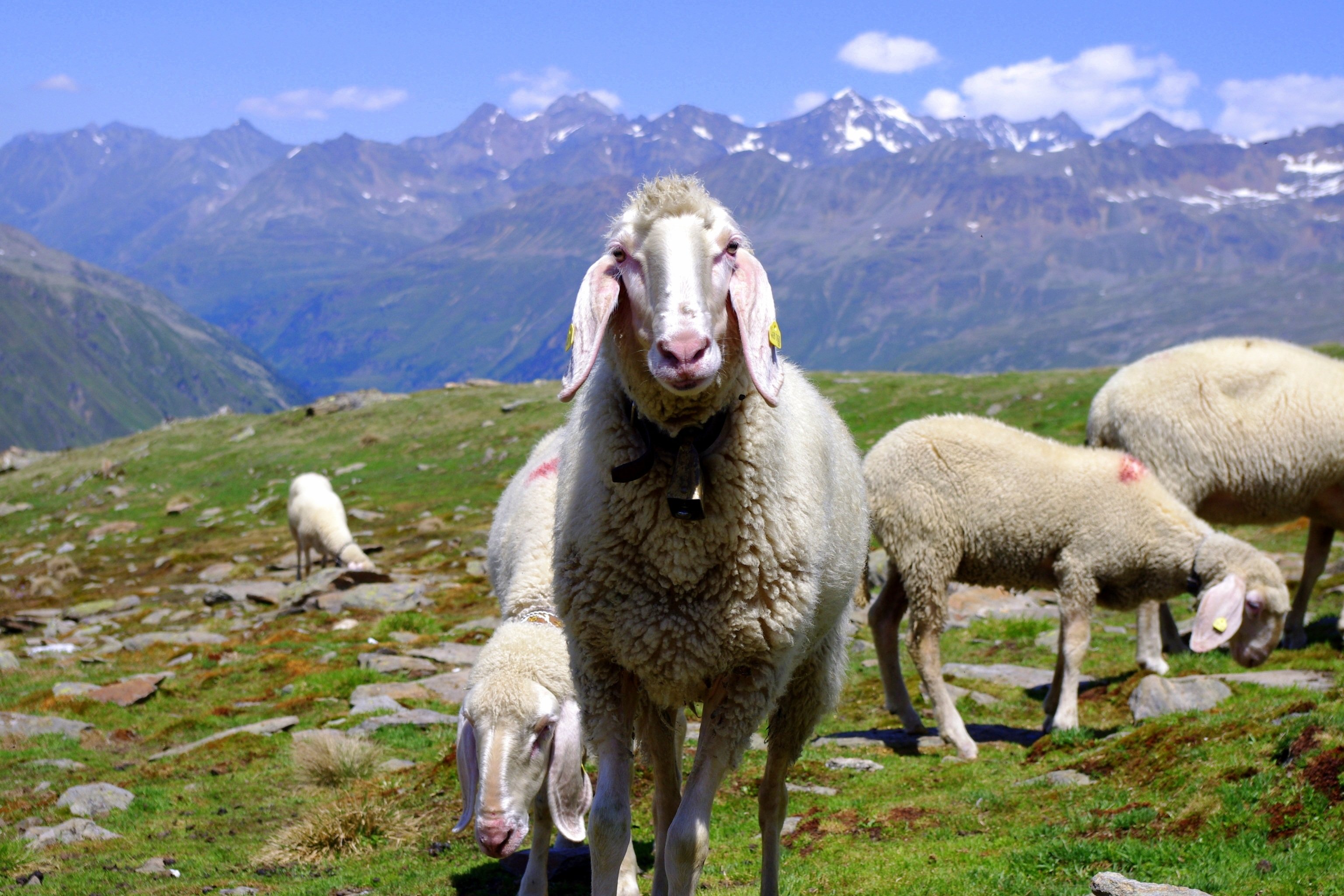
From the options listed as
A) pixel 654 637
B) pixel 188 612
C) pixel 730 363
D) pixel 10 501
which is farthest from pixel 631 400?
pixel 10 501

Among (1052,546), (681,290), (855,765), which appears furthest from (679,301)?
(1052,546)

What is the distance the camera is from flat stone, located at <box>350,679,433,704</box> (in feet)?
46.1

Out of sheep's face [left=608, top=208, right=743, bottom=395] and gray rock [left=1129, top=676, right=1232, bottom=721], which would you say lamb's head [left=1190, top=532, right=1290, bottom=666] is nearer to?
gray rock [left=1129, top=676, right=1232, bottom=721]

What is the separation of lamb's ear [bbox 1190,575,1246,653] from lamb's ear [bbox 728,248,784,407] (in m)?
7.48

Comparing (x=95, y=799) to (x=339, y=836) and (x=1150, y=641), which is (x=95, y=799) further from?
(x=1150, y=641)

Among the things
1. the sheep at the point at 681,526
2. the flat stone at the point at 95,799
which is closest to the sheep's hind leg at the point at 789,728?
the sheep at the point at 681,526

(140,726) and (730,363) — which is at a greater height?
(730,363)

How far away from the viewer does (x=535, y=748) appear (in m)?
6.89

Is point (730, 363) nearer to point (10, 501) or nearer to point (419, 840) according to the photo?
point (419, 840)

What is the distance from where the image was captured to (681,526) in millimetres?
5543

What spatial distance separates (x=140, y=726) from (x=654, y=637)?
11780 mm

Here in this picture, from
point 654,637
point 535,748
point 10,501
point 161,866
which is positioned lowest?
point 10,501

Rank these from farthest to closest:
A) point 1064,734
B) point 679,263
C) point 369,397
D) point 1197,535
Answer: point 369,397 → point 1197,535 → point 1064,734 → point 679,263

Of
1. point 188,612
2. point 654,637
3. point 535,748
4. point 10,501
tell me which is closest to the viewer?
point 654,637
